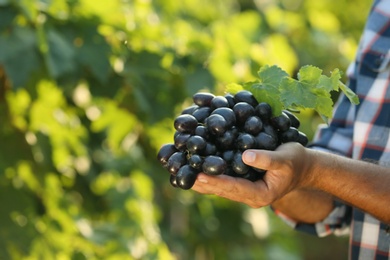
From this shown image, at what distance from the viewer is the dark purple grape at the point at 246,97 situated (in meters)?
1.79

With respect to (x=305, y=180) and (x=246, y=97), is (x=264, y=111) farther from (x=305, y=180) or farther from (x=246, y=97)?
(x=305, y=180)

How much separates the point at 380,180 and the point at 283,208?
419 mm

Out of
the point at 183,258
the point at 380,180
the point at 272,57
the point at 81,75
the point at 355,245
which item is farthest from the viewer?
the point at 183,258

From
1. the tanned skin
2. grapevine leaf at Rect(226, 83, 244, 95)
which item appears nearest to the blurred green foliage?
grapevine leaf at Rect(226, 83, 244, 95)

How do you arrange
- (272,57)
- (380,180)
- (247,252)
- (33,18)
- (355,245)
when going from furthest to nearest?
(247,252)
(272,57)
(33,18)
(355,245)
(380,180)

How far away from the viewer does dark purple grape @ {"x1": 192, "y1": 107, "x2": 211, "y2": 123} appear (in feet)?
5.78

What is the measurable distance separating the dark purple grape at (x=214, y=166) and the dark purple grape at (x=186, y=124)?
3.2 inches

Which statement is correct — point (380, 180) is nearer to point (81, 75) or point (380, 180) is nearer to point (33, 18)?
point (33, 18)

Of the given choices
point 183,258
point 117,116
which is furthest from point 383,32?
point 183,258

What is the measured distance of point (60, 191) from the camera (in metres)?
3.36

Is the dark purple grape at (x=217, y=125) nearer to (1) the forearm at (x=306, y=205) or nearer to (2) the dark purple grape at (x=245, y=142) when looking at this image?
(2) the dark purple grape at (x=245, y=142)

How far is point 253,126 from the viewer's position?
1.72 m

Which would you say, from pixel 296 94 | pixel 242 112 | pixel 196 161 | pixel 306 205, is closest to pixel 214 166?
pixel 196 161

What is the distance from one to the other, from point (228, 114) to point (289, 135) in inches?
5.9
